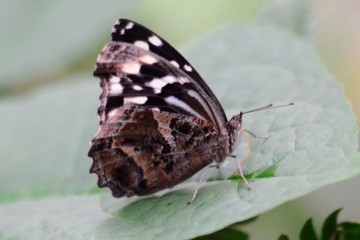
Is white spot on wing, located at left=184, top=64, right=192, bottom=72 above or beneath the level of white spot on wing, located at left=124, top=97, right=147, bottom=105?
above

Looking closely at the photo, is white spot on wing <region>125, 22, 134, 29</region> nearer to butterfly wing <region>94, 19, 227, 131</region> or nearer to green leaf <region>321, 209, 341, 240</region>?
butterfly wing <region>94, 19, 227, 131</region>

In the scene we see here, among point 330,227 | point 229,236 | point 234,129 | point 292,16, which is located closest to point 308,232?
point 330,227

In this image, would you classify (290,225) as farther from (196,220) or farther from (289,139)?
(196,220)

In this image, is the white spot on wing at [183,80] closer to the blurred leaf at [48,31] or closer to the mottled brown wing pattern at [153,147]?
the mottled brown wing pattern at [153,147]

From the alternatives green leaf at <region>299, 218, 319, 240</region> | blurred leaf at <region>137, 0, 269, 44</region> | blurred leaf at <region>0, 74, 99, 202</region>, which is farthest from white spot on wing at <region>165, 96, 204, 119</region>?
blurred leaf at <region>137, 0, 269, 44</region>

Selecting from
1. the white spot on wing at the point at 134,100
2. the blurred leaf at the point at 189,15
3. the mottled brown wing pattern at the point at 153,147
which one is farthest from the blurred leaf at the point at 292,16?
the blurred leaf at the point at 189,15

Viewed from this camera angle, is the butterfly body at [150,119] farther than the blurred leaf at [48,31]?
No

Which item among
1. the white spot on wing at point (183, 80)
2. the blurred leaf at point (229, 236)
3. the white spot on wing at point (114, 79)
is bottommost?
the blurred leaf at point (229, 236)
